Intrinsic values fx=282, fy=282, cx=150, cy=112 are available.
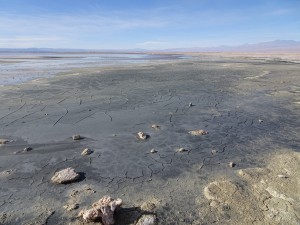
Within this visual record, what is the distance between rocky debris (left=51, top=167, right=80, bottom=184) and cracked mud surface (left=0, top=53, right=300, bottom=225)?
136mm

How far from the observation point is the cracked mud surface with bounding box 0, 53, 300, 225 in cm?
474

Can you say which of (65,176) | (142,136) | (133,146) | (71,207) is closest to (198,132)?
(142,136)

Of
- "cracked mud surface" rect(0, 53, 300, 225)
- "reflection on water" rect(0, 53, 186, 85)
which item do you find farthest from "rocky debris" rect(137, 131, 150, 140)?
"reflection on water" rect(0, 53, 186, 85)

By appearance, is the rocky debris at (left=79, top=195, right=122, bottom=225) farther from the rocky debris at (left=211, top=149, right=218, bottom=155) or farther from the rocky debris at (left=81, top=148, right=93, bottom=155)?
the rocky debris at (left=211, top=149, right=218, bottom=155)

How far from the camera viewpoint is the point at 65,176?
5.49 metres

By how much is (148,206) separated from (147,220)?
395 mm

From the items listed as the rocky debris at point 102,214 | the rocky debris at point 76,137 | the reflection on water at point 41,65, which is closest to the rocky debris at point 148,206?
the rocky debris at point 102,214

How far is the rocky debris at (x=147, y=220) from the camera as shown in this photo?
13.7ft

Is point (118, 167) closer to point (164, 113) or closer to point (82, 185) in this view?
point (82, 185)

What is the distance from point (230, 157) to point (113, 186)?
Answer: 115 inches

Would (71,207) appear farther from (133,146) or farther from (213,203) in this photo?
(133,146)

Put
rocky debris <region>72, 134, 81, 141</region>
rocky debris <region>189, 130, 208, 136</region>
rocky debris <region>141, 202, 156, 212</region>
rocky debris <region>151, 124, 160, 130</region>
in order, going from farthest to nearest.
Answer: rocky debris <region>151, 124, 160, 130</region>
rocky debris <region>189, 130, 208, 136</region>
rocky debris <region>72, 134, 81, 141</region>
rocky debris <region>141, 202, 156, 212</region>

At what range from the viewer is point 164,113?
1047 cm

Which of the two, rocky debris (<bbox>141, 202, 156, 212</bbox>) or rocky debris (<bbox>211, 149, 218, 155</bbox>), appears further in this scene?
rocky debris (<bbox>211, 149, 218, 155</bbox>)
